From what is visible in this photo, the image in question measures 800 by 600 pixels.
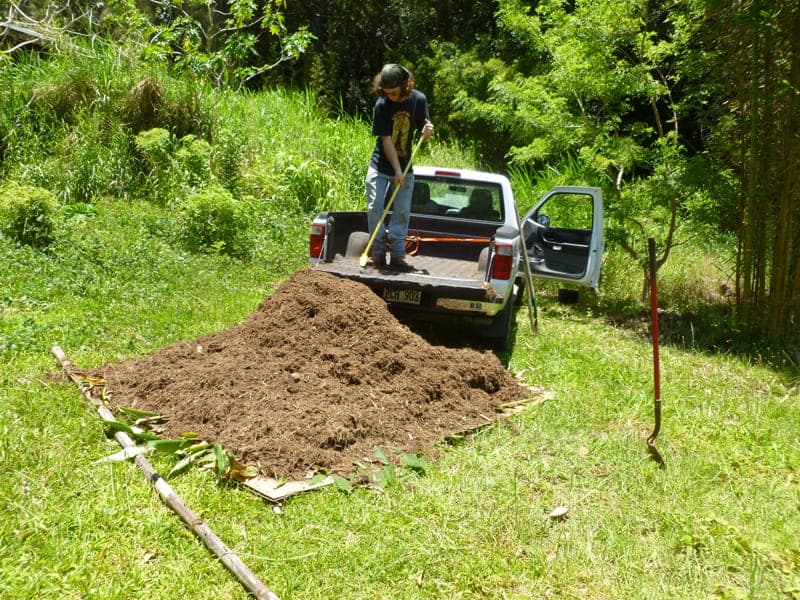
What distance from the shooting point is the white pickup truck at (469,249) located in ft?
21.1

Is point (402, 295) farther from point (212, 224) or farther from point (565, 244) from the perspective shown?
point (212, 224)

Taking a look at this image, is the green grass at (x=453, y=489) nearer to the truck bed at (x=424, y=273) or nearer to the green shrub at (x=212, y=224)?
the truck bed at (x=424, y=273)

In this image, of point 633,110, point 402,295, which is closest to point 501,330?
point 402,295

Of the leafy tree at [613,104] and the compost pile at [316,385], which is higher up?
the leafy tree at [613,104]

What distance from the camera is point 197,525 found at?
367cm

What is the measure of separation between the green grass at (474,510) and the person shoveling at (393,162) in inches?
70.3

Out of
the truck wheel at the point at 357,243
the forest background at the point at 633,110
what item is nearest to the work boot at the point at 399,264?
the truck wheel at the point at 357,243

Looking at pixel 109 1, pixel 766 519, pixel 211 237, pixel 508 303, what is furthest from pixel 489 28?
pixel 766 519

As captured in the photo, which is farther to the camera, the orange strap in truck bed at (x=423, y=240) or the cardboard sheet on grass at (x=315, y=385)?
the orange strap in truck bed at (x=423, y=240)

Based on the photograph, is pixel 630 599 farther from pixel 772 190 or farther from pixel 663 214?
pixel 663 214

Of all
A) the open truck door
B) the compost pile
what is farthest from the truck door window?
the compost pile

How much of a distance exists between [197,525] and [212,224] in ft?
21.7

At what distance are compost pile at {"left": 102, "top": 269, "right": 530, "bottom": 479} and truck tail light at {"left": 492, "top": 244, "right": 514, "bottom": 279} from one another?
77 centimetres

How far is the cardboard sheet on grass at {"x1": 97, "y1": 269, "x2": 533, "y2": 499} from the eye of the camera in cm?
455
